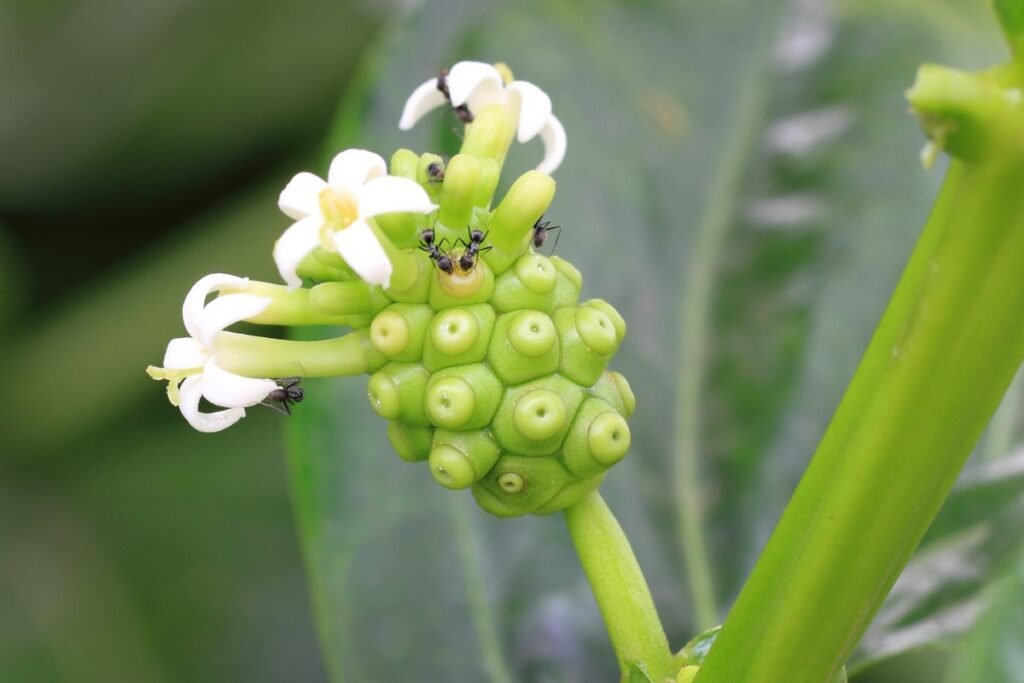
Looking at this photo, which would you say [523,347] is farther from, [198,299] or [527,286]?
[198,299]

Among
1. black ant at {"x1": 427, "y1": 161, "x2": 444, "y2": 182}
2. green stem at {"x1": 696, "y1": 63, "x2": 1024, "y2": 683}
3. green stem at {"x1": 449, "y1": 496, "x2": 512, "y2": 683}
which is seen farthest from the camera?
green stem at {"x1": 449, "y1": 496, "x2": 512, "y2": 683}

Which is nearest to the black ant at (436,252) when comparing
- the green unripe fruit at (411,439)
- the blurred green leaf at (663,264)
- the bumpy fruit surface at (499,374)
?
the bumpy fruit surface at (499,374)

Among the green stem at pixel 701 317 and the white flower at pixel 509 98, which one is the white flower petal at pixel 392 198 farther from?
the green stem at pixel 701 317

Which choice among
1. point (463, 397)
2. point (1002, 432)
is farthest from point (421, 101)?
point (1002, 432)

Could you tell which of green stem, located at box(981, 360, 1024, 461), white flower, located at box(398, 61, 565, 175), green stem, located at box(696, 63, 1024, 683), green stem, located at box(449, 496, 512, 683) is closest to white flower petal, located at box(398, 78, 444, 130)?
white flower, located at box(398, 61, 565, 175)

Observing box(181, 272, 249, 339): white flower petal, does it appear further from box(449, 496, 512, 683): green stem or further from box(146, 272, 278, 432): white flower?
box(449, 496, 512, 683): green stem
